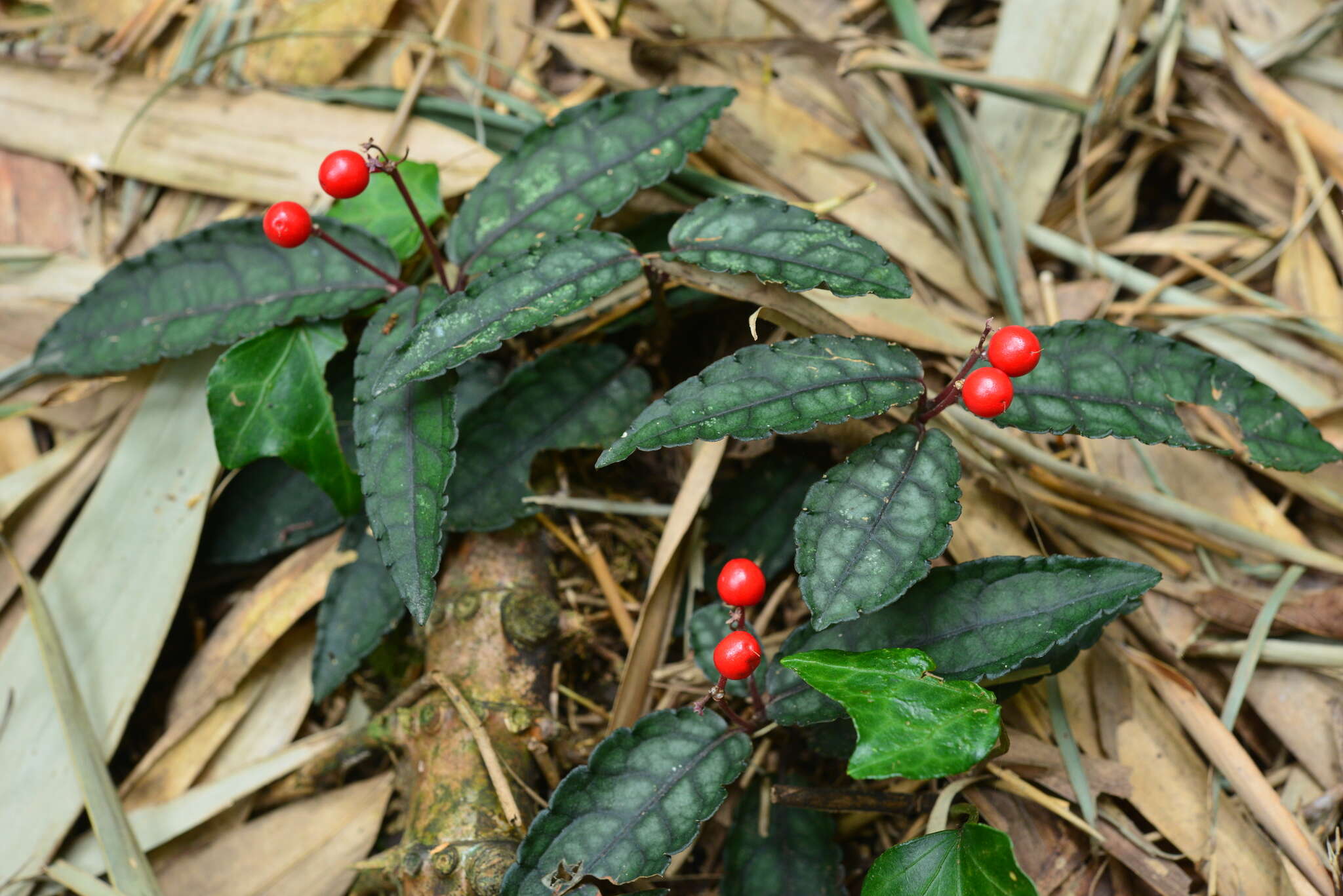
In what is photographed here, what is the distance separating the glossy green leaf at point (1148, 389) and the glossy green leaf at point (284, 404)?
4.31 feet

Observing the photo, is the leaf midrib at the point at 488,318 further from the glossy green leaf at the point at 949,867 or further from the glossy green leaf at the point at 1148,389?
the glossy green leaf at the point at 949,867

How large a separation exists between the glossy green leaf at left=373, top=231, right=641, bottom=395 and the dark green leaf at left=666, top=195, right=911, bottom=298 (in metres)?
0.13

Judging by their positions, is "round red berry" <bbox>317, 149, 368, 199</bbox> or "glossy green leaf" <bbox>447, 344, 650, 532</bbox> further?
"glossy green leaf" <bbox>447, 344, 650, 532</bbox>

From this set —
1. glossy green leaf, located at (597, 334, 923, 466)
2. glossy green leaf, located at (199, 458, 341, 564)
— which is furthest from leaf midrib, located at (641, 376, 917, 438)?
glossy green leaf, located at (199, 458, 341, 564)

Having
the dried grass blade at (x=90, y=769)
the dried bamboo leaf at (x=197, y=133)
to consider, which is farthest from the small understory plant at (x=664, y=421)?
the dried grass blade at (x=90, y=769)

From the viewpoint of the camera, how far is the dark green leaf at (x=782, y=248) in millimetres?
1585

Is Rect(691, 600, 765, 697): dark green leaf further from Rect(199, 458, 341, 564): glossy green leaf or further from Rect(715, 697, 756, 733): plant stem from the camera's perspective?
Rect(199, 458, 341, 564): glossy green leaf

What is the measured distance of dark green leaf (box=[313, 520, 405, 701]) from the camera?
1.95 meters

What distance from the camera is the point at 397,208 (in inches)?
80.7

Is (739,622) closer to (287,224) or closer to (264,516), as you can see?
(287,224)

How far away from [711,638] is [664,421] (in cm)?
52

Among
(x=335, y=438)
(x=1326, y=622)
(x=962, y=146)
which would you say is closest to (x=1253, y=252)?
(x=962, y=146)

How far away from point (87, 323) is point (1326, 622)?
261cm

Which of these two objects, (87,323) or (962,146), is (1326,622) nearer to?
(962,146)
